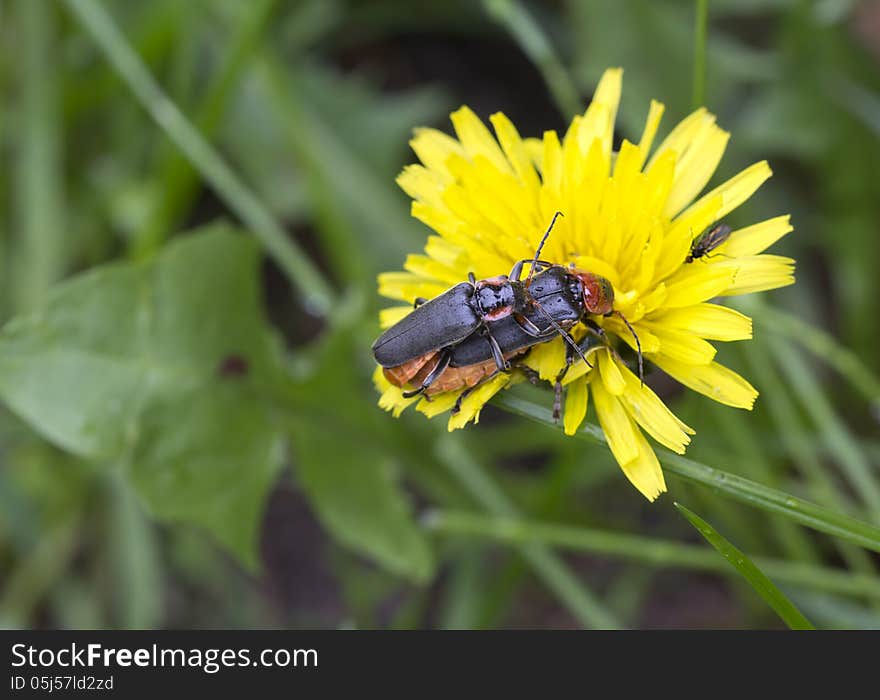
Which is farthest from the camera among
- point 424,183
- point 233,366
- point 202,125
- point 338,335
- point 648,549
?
point 202,125

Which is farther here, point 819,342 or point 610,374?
point 819,342

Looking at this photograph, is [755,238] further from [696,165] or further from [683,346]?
[683,346]

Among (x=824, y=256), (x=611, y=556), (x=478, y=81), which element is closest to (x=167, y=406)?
(x=611, y=556)

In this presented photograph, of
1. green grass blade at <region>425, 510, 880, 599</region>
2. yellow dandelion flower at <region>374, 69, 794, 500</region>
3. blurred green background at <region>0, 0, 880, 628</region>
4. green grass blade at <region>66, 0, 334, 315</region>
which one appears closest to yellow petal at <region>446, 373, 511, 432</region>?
yellow dandelion flower at <region>374, 69, 794, 500</region>

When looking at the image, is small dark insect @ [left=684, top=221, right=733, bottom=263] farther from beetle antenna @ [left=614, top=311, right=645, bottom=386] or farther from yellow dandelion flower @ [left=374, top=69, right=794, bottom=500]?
beetle antenna @ [left=614, top=311, right=645, bottom=386]

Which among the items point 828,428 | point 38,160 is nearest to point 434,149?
point 828,428
